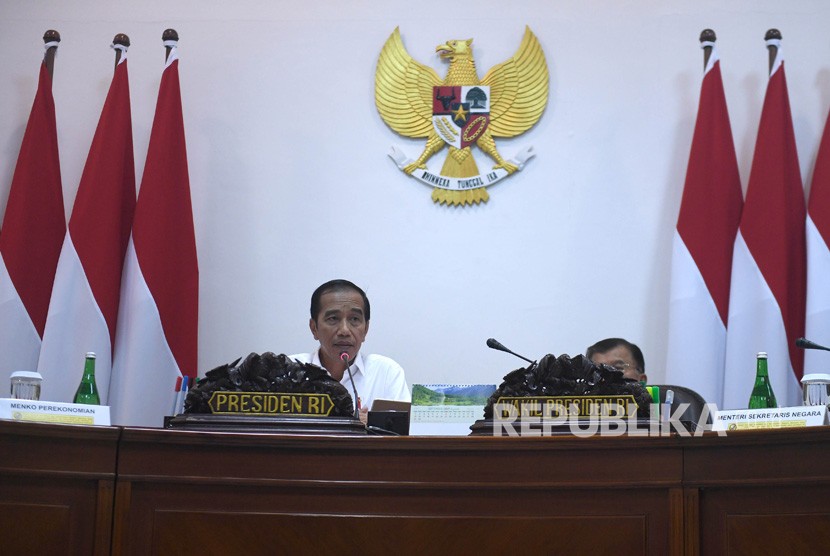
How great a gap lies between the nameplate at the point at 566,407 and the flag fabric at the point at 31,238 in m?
2.55

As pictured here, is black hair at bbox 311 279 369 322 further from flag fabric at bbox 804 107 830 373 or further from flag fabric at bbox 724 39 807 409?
flag fabric at bbox 804 107 830 373

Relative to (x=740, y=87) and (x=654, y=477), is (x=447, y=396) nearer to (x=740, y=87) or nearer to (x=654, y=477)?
(x=654, y=477)

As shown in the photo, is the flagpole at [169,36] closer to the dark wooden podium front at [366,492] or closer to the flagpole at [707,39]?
the flagpole at [707,39]


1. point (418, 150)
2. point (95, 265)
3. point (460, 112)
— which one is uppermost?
point (460, 112)

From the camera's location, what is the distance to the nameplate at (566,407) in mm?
2246

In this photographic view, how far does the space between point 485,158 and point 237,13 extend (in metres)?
1.31

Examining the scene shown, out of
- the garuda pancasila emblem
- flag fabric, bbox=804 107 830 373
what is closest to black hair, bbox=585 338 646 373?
flag fabric, bbox=804 107 830 373

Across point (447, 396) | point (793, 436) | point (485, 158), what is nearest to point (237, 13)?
point (485, 158)

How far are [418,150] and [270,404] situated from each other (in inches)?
93.3

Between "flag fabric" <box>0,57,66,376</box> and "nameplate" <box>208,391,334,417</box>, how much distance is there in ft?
6.99

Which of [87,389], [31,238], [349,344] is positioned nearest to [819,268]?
[349,344]

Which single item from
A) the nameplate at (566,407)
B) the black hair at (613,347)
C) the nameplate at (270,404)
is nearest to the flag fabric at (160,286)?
the black hair at (613,347)

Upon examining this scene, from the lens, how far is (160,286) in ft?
13.8

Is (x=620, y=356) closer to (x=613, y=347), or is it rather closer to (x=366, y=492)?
(x=613, y=347)
